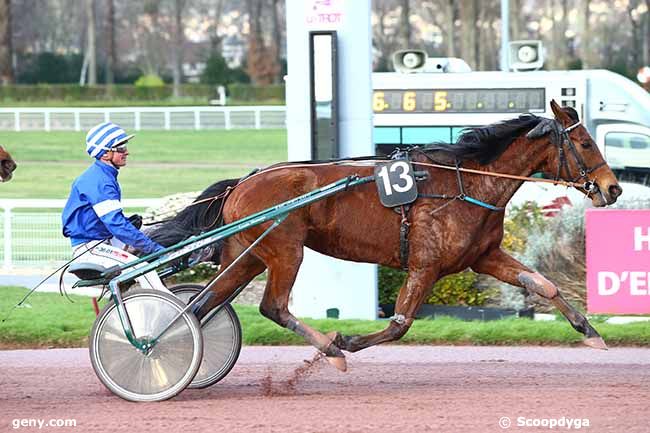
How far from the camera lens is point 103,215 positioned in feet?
21.9

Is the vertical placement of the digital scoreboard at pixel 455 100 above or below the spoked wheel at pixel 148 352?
above

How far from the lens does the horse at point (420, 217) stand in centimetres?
699

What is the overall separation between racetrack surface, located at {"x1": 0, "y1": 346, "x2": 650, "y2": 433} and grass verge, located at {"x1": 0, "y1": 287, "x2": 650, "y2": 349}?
0.20m

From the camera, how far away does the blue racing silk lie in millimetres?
6672

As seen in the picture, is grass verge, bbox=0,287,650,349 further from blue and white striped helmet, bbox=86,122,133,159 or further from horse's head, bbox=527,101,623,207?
blue and white striped helmet, bbox=86,122,133,159

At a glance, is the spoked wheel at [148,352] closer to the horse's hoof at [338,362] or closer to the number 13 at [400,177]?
the horse's hoof at [338,362]

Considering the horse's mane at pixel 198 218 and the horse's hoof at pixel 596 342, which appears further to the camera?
the horse's mane at pixel 198 218

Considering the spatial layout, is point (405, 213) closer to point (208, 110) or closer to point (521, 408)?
point (521, 408)

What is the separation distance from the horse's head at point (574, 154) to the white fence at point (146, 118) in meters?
26.6

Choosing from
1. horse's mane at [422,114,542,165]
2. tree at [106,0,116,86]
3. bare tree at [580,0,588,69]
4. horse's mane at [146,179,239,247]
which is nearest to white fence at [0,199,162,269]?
horse's mane at [146,179,239,247]

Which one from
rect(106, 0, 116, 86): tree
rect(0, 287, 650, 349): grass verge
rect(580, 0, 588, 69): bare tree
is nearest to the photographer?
rect(0, 287, 650, 349): grass verge

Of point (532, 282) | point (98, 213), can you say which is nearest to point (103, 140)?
point (98, 213)

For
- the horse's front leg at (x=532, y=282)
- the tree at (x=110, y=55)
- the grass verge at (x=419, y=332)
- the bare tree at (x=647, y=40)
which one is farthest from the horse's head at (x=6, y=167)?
the bare tree at (x=647, y=40)

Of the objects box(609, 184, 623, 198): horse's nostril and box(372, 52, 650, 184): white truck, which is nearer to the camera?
box(609, 184, 623, 198): horse's nostril
